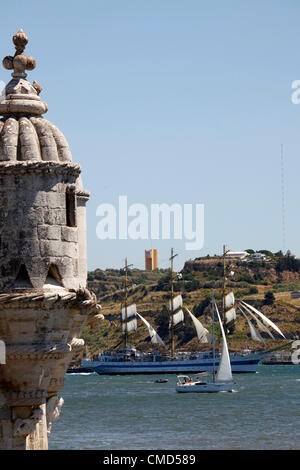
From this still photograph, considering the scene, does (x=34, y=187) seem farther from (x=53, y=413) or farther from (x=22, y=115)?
(x=53, y=413)

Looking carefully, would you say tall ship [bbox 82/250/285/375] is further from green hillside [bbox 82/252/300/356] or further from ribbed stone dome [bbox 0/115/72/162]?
ribbed stone dome [bbox 0/115/72/162]

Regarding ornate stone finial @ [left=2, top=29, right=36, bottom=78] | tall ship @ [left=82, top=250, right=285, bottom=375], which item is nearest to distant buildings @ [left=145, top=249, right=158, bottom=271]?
tall ship @ [left=82, top=250, right=285, bottom=375]

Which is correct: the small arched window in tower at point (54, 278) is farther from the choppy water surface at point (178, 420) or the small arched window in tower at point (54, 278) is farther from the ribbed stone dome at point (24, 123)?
the choppy water surface at point (178, 420)

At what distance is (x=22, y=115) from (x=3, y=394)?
288cm

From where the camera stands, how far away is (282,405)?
7019 centimetres

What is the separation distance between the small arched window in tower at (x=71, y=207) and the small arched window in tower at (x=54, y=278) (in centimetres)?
53

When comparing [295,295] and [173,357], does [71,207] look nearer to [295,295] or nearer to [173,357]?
[173,357]

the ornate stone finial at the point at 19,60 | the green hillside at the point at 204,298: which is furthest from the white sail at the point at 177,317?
the ornate stone finial at the point at 19,60

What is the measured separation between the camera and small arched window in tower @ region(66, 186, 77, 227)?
10.2 meters

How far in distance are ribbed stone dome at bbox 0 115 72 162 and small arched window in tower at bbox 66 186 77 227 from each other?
0.35 m

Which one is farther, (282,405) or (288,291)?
(288,291)

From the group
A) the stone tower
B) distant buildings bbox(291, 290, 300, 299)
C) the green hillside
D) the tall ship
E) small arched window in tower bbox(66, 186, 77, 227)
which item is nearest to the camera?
the stone tower

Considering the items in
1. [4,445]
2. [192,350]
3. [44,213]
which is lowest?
[192,350]

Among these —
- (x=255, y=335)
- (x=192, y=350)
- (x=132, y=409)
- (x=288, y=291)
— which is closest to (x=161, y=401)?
(x=132, y=409)
